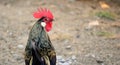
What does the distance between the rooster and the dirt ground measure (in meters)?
1.37

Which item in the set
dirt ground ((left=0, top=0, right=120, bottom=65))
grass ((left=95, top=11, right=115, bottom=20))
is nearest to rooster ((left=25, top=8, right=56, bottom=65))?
dirt ground ((left=0, top=0, right=120, bottom=65))

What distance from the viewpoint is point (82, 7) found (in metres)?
9.96

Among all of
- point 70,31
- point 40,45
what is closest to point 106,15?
point 70,31

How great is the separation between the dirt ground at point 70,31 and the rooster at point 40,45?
137 centimetres

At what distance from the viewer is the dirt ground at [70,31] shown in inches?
273

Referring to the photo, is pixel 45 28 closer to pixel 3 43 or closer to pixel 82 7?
pixel 3 43

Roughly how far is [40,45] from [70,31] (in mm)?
3035

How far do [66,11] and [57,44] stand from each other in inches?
89.1

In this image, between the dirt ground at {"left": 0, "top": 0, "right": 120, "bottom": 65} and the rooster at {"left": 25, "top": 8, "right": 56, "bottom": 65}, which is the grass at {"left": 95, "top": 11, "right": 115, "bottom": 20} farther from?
the rooster at {"left": 25, "top": 8, "right": 56, "bottom": 65}

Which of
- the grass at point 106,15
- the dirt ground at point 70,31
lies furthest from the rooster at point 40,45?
the grass at point 106,15

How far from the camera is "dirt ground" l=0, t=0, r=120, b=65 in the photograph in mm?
6938

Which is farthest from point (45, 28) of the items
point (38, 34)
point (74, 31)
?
point (74, 31)

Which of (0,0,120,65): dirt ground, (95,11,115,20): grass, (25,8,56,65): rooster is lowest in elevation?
(0,0,120,65): dirt ground

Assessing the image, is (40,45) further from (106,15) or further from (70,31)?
(106,15)
